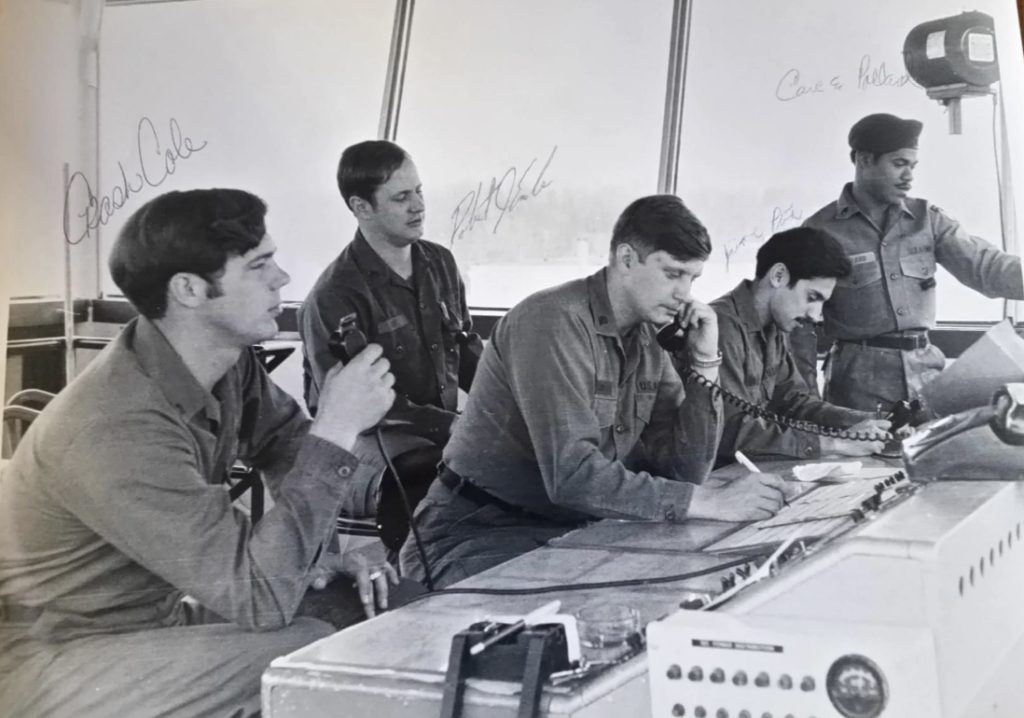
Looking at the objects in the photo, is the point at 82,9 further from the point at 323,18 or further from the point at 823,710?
the point at 823,710

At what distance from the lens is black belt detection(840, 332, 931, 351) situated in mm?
1758

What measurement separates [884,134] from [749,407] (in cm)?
54

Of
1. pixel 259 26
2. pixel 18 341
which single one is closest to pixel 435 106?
pixel 259 26

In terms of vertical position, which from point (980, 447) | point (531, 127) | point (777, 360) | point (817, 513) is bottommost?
point (817, 513)

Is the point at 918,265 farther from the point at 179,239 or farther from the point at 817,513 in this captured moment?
the point at 179,239

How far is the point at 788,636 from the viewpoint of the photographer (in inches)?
45.7

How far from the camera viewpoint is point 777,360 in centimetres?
Result: 177

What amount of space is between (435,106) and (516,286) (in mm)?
345

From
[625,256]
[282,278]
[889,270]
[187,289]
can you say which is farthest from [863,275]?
[187,289]

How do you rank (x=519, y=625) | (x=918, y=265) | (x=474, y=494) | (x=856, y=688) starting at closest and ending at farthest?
1. (x=856, y=688)
2. (x=519, y=625)
3. (x=474, y=494)
4. (x=918, y=265)

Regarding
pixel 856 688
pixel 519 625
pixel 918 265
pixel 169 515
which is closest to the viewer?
pixel 856 688
